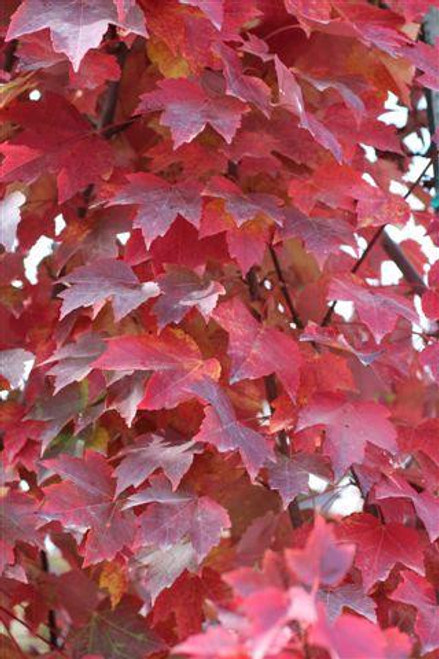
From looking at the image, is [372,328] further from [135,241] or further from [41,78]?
[41,78]

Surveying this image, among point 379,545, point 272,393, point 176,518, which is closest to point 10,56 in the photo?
point 272,393

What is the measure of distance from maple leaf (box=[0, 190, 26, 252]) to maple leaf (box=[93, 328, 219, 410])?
15 centimetres

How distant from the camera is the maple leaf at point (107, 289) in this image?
1.04 metres

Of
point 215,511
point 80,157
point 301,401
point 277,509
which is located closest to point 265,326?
point 301,401

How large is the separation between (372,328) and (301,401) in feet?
0.35

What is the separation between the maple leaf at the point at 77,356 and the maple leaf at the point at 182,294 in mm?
105

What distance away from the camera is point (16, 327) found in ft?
4.48

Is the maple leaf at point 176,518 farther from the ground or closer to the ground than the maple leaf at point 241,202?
closer to the ground

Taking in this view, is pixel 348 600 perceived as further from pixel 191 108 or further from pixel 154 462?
pixel 191 108

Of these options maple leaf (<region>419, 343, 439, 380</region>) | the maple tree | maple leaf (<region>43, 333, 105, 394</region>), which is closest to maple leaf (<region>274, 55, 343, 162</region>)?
the maple tree

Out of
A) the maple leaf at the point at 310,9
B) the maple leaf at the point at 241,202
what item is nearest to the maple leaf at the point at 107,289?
the maple leaf at the point at 241,202

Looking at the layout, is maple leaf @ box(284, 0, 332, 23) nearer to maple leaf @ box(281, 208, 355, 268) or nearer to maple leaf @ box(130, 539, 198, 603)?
maple leaf @ box(281, 208, 355, 268)

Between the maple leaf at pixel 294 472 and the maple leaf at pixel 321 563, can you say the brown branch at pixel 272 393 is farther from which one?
the maple leaf at pixel 321 563

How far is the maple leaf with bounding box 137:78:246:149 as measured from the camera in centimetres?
103
